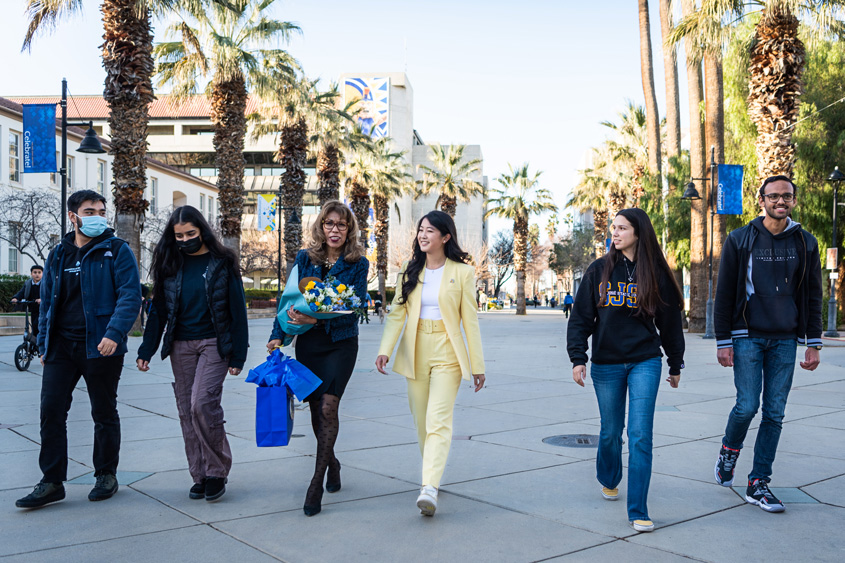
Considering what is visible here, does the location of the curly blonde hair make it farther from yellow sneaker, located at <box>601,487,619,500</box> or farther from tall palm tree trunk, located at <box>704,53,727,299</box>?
tall palm tree trunk, located at <box>704,53,727,299</box>

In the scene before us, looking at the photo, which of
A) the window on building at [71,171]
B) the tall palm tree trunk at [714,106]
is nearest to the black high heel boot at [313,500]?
the tall palm tree trunk at [714,106]

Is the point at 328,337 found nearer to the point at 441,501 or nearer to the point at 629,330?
the point at 441,501

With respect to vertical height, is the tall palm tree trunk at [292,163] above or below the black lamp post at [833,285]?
above

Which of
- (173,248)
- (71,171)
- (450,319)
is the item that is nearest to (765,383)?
(450,319)

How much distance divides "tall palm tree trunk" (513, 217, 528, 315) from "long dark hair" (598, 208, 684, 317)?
4792 cm

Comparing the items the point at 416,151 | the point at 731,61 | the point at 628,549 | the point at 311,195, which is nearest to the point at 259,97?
the point at 731,61

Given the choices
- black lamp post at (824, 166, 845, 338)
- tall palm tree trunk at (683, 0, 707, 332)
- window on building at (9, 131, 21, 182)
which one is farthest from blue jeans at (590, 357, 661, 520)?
window on building at (9, 131, 21, 182)

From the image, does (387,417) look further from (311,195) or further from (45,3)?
(311,195)

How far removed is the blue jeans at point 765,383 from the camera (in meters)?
4.91

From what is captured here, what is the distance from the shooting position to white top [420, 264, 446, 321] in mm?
4992

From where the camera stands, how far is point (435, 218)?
5.00 metres

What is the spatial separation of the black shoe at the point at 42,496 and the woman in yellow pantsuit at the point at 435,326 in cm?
211

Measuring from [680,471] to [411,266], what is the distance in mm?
2525

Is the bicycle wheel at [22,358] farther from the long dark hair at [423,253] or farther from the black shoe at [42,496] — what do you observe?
the long dark hair at [423,253]
